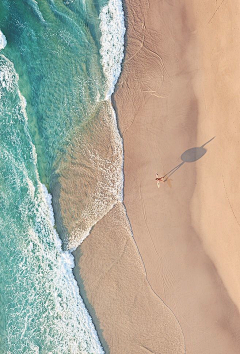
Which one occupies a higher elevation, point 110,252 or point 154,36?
point 154,36

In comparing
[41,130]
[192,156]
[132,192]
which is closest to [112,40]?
[41,130]

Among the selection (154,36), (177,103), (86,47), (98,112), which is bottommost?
(177,103)

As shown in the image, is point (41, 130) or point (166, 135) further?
point (41, 130)

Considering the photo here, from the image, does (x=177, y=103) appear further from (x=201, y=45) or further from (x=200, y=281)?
(x=200, y=281)

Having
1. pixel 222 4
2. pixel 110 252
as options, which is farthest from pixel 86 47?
pixel 110 252

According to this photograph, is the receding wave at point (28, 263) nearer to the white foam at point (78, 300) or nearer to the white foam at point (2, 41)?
the white foam at point (78, 300)

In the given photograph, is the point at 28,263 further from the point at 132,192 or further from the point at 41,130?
the point at 41,130

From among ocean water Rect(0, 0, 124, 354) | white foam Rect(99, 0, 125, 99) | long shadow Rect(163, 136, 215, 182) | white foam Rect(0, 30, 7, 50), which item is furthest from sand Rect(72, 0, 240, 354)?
white foam Rect(0, 30, 7, 50)

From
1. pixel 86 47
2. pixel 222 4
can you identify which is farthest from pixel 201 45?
pixel 86 47
